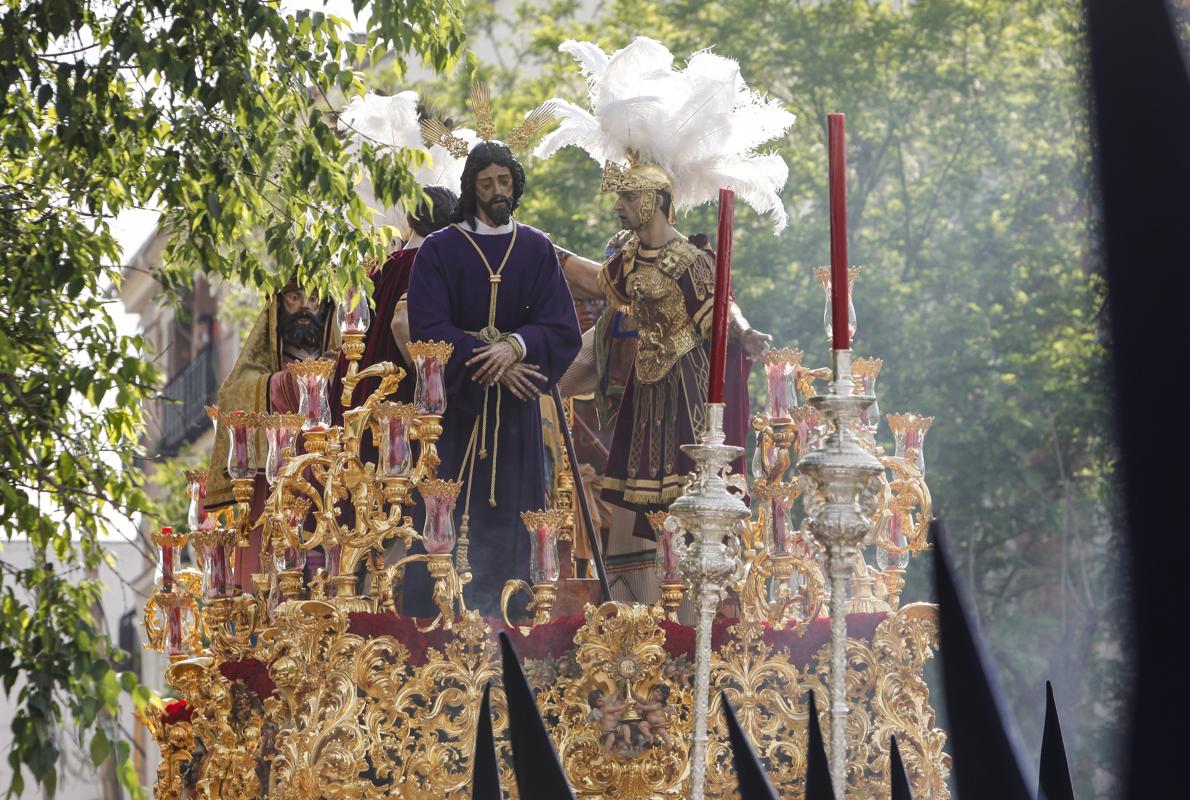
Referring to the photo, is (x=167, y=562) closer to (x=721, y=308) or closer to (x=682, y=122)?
(x=682, y=122)

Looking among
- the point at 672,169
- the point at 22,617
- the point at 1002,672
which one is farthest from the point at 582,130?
the point at 1002,672

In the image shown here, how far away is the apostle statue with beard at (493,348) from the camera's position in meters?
7.86

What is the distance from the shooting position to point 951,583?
4559mm

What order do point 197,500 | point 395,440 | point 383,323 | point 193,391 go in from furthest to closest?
1. point 193,391
2. point 383,323
3. point 197,500
4. point 395,440

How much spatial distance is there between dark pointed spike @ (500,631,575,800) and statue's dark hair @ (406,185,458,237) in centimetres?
490

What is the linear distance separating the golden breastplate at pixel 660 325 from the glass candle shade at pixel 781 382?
0.75 m

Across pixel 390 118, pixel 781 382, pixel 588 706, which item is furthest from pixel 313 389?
pixel 390 118

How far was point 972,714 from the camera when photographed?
4.56 m

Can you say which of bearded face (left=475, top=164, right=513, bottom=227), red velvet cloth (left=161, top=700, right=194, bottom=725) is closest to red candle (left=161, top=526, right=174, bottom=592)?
red velvet cloth (left=161, top=700, right=194, bottom=725)

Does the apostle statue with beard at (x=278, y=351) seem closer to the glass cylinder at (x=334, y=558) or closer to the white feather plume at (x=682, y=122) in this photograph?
the white feather plume at (x=682, y=122)

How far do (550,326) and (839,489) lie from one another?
11.1 ft

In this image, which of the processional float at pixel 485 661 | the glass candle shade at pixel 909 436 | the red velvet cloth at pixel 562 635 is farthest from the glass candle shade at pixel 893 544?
the red velvet cloth at pixel 562 635

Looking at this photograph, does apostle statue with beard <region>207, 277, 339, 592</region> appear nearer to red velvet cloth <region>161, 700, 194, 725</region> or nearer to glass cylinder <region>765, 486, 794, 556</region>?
red velvet cloth <region>161, 700, 194, 725</region>

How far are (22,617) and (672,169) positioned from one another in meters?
3.37
